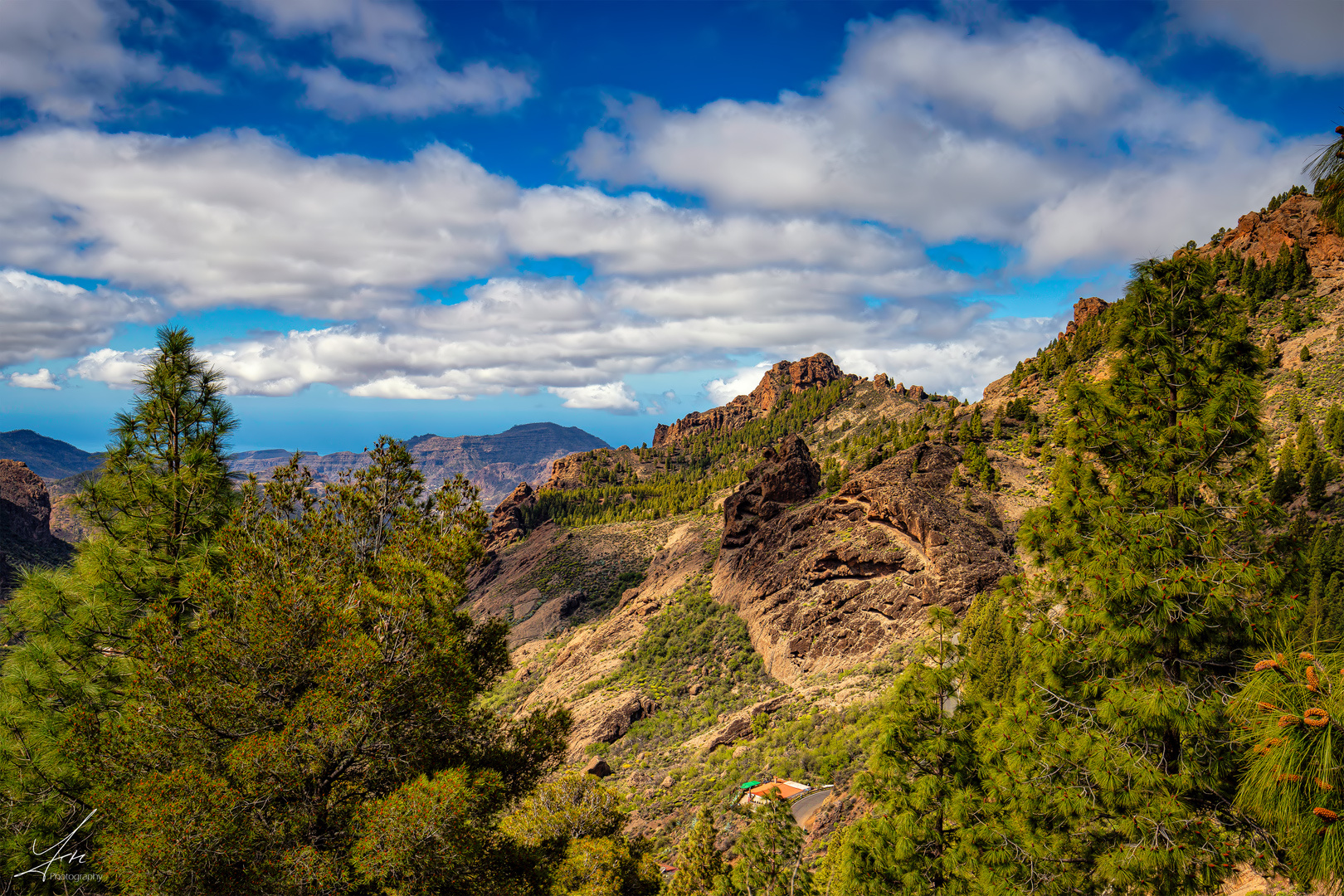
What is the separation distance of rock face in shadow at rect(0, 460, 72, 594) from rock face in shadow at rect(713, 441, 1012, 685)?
9212 centimetres

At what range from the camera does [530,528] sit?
12975 centimetres

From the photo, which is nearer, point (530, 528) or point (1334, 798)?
point (1334, 798)

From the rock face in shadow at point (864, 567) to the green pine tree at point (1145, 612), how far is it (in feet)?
92.2

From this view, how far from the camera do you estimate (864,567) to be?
4147 centimetres

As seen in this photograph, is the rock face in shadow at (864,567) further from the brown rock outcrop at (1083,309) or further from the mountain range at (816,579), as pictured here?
the brown rock outcrop at (1083,309)

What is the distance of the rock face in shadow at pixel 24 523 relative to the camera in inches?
3599

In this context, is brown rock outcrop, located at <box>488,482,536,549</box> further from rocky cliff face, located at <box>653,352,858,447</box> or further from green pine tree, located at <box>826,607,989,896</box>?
green pine tree, located at <box>826,607,989,896</box>

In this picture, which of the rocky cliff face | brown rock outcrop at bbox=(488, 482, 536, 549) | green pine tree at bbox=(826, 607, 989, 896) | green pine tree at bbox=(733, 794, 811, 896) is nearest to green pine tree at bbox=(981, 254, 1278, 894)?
green pine tree at bbox=(826, 607, 989, 896)

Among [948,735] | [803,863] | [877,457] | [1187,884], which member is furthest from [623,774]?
[877,457]

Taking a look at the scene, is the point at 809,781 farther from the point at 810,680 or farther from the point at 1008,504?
the point at 1008,504

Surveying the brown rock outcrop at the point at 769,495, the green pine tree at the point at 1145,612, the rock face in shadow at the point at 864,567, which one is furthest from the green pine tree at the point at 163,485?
the brown rock outcrop at the point at 769,495

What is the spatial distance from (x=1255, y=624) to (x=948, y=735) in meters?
4.55

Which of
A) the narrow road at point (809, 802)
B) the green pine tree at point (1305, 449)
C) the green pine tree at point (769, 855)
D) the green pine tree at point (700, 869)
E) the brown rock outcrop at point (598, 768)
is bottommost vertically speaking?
the brown rock outcrop at point (598, 768)

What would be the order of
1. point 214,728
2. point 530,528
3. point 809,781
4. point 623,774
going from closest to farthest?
point 214,728
point 809,781
point 623,774
point 530,528
